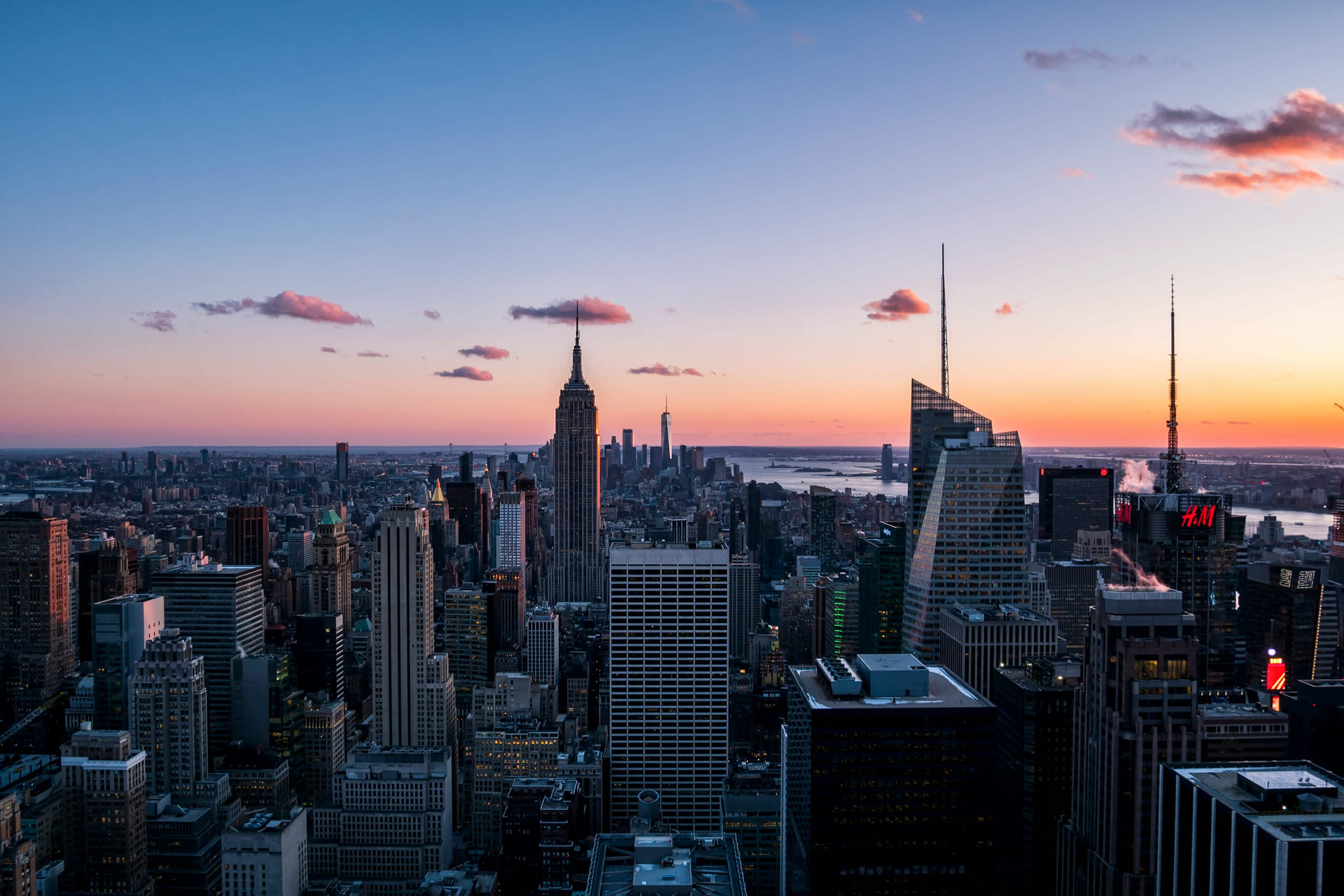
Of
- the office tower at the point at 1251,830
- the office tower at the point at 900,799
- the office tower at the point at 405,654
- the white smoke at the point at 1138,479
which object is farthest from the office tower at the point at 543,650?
the office tower at the point at 1251,830

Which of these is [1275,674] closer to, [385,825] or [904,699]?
[904,699]

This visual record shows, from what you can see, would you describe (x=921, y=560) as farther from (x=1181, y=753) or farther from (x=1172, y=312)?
(x=1181, y=753)

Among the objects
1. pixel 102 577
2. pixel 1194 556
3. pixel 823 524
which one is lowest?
pixel 102 577

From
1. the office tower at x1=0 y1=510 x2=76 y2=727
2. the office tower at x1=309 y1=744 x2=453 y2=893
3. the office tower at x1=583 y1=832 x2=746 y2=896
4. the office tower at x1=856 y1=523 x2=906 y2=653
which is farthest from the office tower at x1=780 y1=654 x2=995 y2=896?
the office tower at x1=0 y1=510 x2=76 y2=727

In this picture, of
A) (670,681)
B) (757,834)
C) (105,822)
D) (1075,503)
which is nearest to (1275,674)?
(757,834)

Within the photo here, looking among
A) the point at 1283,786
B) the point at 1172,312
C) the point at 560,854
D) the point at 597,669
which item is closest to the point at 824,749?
the point at 1283,786

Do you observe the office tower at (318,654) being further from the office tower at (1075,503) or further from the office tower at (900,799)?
the office tower at (1075,503)
